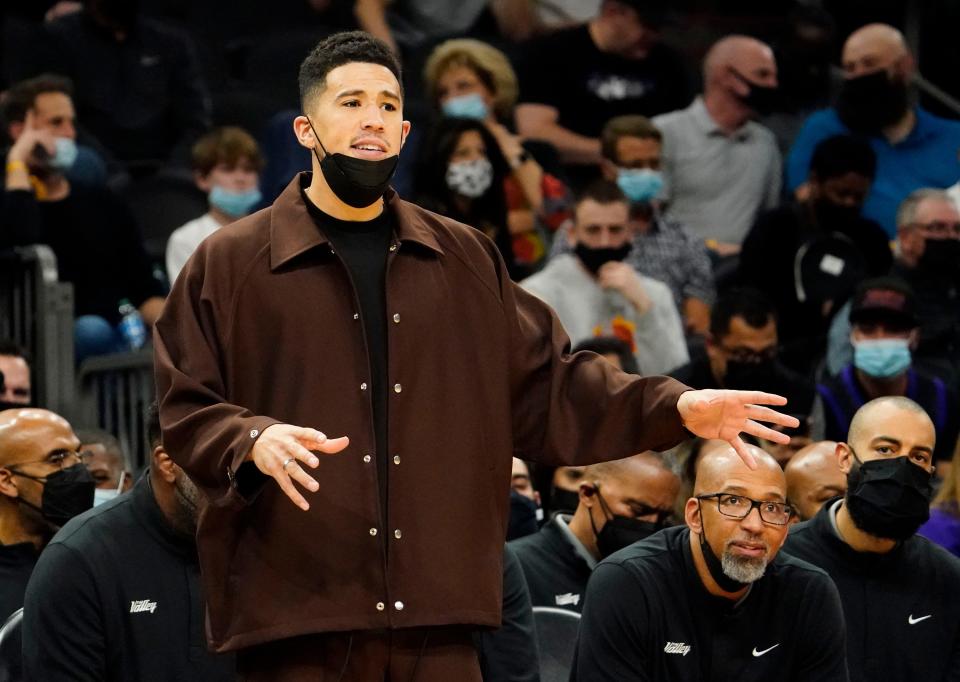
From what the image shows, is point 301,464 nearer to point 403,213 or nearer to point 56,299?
point 403,213

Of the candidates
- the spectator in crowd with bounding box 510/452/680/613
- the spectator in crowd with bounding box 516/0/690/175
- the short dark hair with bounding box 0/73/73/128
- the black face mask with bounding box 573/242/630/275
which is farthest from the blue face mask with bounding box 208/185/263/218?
the spectator in crowd with bounding box 510/452/680/613

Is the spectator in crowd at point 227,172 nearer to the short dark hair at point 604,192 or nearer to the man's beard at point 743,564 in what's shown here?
the short dark hair at point 604,192

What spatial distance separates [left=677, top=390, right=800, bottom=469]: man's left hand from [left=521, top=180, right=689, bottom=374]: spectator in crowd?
4.32 metres

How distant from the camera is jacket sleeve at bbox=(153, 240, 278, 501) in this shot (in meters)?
2.72

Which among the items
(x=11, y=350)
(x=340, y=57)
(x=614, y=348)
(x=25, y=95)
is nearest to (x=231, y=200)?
(x=25, y=95)

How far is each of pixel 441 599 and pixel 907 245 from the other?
17.4ft

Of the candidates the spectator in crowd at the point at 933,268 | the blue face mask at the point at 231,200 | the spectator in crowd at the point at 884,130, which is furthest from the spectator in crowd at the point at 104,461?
the spectator in crowd at the point at 884,130

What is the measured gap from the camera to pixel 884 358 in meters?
6.95

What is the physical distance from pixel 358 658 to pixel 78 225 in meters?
4.91

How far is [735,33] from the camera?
33.8 feet

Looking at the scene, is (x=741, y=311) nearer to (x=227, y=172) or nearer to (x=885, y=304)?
(x=885, y=304)

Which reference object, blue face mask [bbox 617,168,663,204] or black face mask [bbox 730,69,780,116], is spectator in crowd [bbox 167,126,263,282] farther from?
black face mask [bbox 730,69,780,116]

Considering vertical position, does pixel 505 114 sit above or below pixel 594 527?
above

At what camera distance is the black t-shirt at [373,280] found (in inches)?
114
